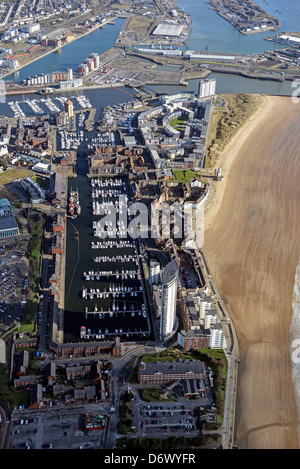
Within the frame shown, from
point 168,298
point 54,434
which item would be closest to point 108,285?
point 168,298

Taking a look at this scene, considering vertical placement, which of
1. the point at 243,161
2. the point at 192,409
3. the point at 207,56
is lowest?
the point at 192,409

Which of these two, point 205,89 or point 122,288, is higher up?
point 205,89

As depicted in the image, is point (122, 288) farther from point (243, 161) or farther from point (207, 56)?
point (207, 56)

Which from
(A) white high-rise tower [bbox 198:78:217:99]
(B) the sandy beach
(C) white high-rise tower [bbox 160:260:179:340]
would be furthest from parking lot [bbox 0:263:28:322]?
(A) white high-rise tower [bbox 198:78:217:99]

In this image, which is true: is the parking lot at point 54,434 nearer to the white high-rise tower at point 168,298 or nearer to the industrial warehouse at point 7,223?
the white high-rise tower at point 168,298

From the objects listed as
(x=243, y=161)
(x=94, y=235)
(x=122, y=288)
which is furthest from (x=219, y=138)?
(x=122, y=288)

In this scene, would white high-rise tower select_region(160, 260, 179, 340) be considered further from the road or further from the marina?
the road
